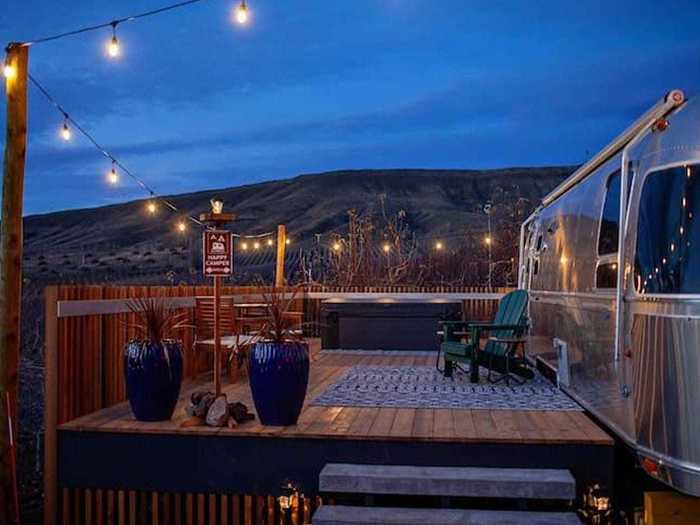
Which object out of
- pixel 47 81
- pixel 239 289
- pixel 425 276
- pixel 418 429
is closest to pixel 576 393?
pixel 418 429

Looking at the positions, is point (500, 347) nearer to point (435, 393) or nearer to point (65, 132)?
point (435, 393)

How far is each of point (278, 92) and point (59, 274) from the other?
13.6 meters

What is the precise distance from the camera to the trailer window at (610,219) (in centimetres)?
455

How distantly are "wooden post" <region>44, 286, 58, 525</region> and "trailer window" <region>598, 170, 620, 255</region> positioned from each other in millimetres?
3582

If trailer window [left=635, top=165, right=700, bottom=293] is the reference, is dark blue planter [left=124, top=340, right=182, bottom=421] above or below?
below

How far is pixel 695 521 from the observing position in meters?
4.12

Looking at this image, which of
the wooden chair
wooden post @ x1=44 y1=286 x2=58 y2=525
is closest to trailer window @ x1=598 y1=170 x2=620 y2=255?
wooden post @ x1=44 y1=286 x2=58 y2=525

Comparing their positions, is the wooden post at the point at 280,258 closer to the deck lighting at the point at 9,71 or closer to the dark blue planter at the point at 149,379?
the dark blue planter at the point at 149,379

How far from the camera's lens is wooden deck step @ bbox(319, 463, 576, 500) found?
14.7 ft

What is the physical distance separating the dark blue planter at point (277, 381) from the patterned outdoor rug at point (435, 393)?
1.01 meters

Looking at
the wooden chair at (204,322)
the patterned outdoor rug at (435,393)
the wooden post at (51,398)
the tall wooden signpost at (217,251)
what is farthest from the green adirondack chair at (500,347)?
the wooden post at (51,398)

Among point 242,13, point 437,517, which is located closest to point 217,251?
point 242,13

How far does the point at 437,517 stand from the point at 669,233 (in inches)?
78.9

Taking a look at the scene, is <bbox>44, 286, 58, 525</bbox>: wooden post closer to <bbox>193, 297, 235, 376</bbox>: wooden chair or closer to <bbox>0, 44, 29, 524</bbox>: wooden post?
<bbox>0, 44, 29, 524</bbox>: wooden post
